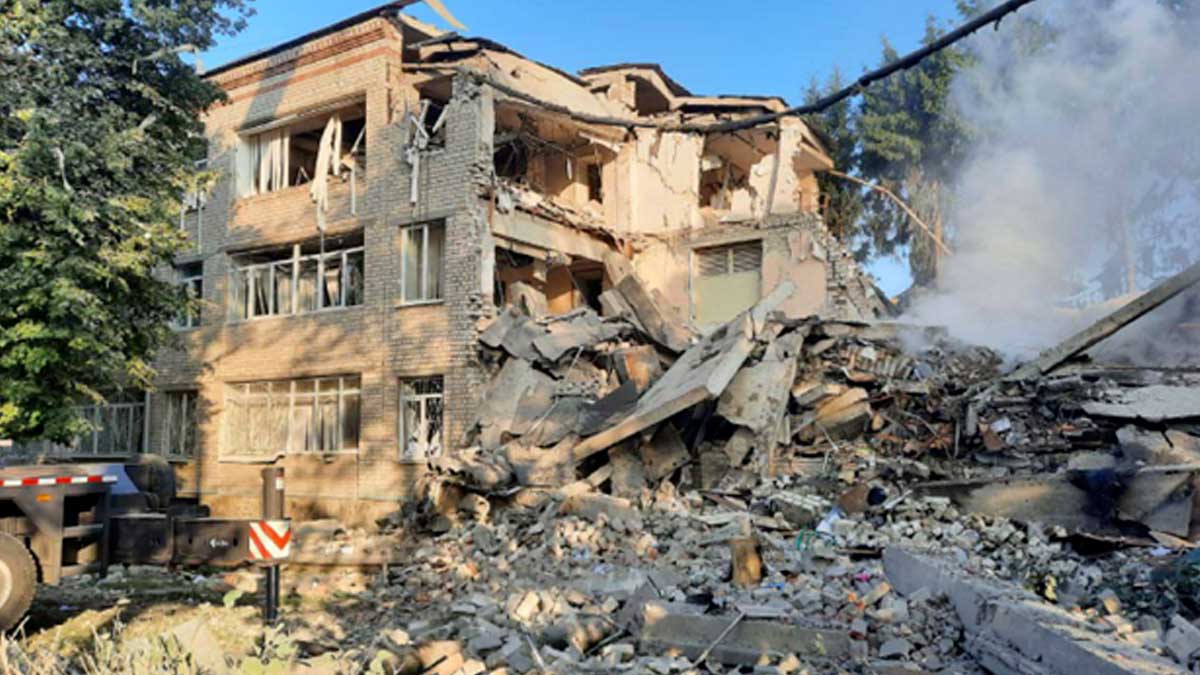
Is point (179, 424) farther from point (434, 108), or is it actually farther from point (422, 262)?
point (434, 108)

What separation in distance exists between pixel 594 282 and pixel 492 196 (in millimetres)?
4683

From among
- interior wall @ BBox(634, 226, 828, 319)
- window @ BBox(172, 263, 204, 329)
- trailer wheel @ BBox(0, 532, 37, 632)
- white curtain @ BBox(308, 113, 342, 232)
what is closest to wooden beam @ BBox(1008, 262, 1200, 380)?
interior wall @ BBox(634, 226, 828, 319)

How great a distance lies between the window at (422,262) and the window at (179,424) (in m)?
6.22

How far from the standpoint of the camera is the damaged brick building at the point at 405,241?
48.9 feet

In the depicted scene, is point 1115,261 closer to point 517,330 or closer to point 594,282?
point 594,282

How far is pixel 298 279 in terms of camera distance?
16.8 m

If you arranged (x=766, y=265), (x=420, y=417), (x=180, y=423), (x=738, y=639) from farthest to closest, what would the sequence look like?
(x=180, y=423), (x=766, y=265), (x=420, y=417), (x=738, y=639)

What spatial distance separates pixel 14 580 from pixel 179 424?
12540 millimetres

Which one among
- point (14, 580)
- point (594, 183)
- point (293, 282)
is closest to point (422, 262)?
point (293, 282)

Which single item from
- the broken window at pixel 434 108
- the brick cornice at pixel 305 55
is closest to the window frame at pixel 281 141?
the brick cornice at pixel 305 55

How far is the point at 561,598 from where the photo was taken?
22.7 feet

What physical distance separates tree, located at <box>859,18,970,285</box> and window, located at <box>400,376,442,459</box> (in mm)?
14797

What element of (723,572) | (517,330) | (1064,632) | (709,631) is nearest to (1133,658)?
(1064,632)

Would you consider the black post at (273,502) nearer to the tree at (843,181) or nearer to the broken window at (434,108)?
the broken window at (434,108)
